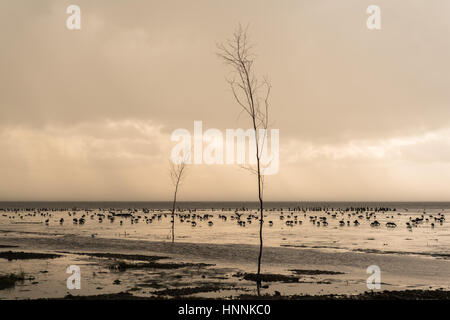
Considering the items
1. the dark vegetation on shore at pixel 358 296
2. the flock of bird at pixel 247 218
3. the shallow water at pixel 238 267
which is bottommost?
the flock of bird at pixel 247 218

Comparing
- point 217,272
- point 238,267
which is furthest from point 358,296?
point 238,267

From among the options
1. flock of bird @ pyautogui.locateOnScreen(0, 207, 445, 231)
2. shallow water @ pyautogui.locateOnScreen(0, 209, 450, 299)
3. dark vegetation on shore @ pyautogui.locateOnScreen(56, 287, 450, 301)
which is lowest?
flock of bird @ pyautogui.locateOnScreen(0, 207, 445, 231)

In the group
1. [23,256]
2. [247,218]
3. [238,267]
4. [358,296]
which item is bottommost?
[247,218]

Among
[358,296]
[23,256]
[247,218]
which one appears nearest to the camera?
[358,296]

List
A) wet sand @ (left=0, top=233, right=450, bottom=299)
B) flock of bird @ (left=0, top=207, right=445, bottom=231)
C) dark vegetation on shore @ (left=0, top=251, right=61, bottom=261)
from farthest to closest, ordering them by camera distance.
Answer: flock of bird @ (left=0, top=207, right=445, bottom=231) < dark vegetation on shore @ (left=0, top=251, right=61, bottom=261) < wet sand @ (left=0, top=233, right=450, bottom=299)

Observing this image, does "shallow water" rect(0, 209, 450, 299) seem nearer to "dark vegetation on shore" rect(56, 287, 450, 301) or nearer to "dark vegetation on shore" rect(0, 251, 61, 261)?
"dark vegetation on shore" rect(56, 287, 450, 301)

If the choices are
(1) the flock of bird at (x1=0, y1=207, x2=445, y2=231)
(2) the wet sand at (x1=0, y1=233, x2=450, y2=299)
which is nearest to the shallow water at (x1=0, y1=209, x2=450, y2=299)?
(2) the wet sand at (x1=0, y1=233, x2=450, y2=299)

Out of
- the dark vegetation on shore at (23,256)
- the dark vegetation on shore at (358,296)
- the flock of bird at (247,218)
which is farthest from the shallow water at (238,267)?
the flock of bird at (247,218)

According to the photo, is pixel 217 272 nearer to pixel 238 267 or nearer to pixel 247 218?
pixel 238 267

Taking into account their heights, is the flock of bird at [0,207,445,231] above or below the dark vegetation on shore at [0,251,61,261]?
below

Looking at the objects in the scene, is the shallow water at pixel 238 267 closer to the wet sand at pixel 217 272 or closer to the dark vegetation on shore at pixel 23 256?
the wet sand at pixel 217 272
